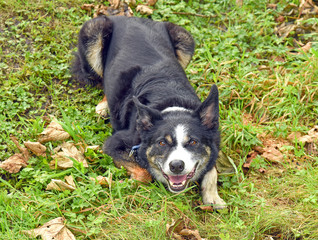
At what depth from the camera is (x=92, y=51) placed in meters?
5.31

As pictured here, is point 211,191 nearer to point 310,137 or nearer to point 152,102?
point 152,102

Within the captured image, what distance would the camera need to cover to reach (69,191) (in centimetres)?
370

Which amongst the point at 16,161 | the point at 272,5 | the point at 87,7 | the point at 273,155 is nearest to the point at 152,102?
the point at 273,155

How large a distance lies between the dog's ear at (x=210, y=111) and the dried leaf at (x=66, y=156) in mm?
1391

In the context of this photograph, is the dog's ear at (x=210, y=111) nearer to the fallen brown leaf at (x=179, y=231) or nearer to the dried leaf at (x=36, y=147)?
the fallen brown leaf at (x=179, y=231)

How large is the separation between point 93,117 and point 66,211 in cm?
172

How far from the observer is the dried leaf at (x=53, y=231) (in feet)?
10.9

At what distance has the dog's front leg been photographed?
386 cm

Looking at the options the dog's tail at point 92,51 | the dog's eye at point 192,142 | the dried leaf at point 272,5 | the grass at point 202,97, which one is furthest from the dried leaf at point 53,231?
the dried leaf at point 272,5

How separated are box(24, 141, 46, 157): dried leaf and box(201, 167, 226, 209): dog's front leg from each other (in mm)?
1826

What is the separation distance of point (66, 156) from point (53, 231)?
0.91m

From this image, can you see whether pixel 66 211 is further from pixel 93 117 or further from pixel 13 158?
pixel 93 117

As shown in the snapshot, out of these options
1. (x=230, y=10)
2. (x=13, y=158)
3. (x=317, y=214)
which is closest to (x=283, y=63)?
(x=230, y=10)

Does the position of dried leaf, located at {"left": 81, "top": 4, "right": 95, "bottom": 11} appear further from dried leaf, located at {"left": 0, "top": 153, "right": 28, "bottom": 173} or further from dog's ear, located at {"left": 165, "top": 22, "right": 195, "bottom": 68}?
Result: dried leaf, located at {"left": 0, "top": 153, "right": 28, "bottom": 173}
